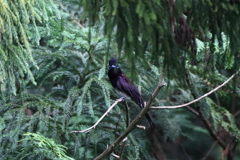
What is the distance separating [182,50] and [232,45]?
34 centimetres

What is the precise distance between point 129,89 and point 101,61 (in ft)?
1.94

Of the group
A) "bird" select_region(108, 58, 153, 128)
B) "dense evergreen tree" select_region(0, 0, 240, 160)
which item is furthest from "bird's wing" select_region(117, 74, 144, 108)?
"dense evergreen tree" select_region(0, 0, 240, 160)

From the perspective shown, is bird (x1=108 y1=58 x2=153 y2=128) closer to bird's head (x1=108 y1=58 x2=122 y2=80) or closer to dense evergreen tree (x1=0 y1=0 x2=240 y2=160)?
bird's head (x1=108 y1=58 x2=122 y2=80)

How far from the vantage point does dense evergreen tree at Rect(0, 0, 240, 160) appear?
2.30 meters

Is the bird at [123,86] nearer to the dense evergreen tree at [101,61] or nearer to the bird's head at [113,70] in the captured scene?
the bird's head at [113,70]

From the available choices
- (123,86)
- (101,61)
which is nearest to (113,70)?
(123,86)

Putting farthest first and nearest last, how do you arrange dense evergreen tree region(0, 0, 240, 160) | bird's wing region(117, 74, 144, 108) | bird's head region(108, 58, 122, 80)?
bird's wing region(117, 74, 144, 108) < bird's head region(108, 58, 122, 80) < dense evergreen tree region(0, 0, 240, 160)

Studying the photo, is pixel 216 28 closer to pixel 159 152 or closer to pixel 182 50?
pixel 182 50

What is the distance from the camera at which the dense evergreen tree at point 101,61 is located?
2.30 metres

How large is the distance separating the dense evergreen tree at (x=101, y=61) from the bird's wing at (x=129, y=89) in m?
0.11

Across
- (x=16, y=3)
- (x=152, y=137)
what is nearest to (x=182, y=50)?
(x=16, y=3)

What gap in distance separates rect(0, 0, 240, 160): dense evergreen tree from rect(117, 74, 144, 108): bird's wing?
0.11 metres

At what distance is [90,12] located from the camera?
7.70 feet

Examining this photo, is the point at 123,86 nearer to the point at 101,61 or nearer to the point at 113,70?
the point at 113,70
